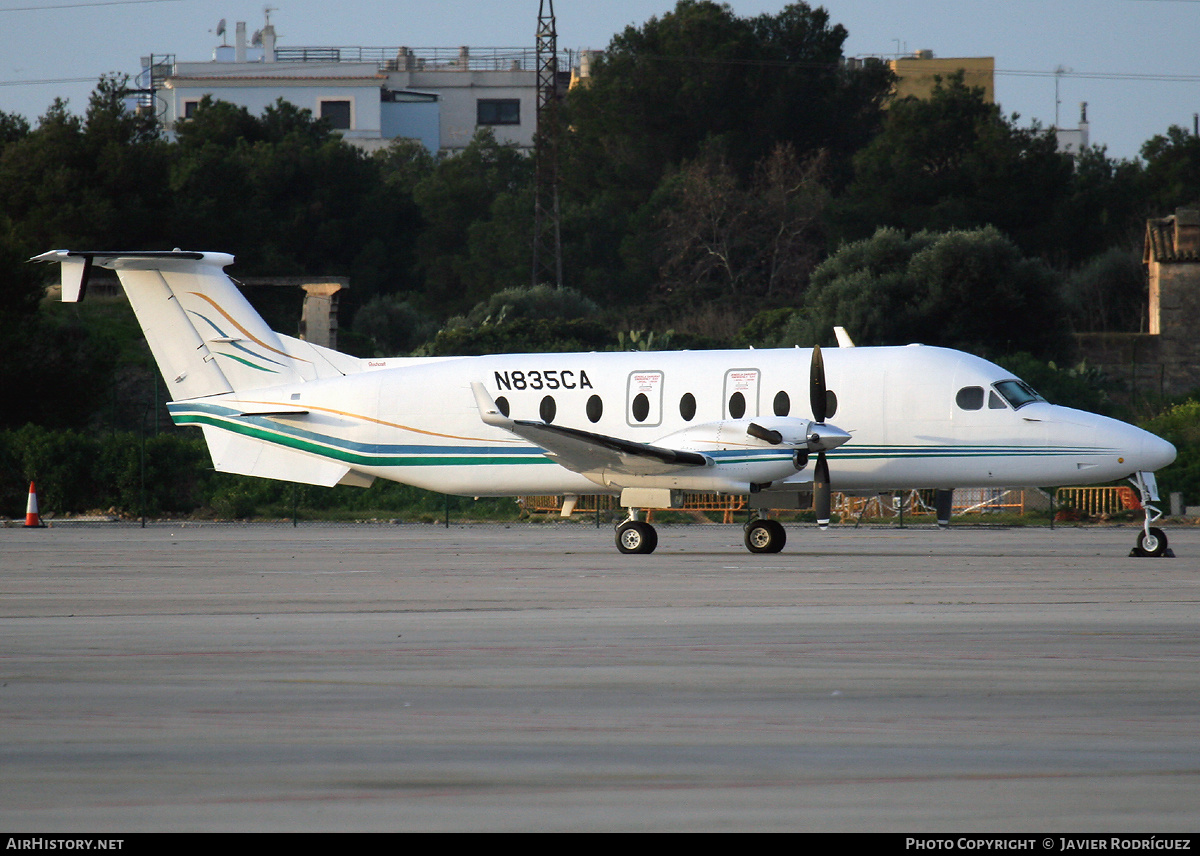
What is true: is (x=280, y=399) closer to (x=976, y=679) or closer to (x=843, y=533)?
(x=843, y=533)

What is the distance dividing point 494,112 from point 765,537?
92.0 metres

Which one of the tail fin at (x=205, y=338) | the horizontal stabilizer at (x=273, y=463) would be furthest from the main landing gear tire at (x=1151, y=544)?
the tail fin at (x=205, y=338)

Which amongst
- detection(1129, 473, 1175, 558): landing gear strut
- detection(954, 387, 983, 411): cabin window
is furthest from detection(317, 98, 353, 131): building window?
detection(1129, 473, 1175, 558): landing gear strut

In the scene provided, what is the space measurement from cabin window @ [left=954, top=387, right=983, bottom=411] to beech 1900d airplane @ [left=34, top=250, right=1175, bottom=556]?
0.03 metres

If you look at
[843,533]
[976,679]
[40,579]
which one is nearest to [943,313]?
[843,533]

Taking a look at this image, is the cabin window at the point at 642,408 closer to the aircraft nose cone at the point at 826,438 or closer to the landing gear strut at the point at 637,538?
the landing gear strut at the point at 637,538

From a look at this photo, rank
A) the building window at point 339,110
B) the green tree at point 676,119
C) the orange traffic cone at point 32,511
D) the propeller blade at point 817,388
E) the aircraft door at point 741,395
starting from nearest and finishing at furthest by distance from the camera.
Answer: the propeller blade at point 817,388
the aircraft door at point 741,395
the orange traffic cone at point 32,511
the green tree at point 676,119
the building window at point 339,110

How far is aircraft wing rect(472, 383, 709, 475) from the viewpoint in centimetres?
1983

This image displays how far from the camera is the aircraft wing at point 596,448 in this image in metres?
19.8

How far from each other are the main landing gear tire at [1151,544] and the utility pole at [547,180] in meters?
45.8

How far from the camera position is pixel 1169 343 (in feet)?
143

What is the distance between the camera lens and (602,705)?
7.36 meters

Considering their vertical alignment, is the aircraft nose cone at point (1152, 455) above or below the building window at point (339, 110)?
below

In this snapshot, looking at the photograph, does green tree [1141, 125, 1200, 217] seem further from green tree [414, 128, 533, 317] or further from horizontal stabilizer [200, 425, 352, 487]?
horizontal stabilizer [200, 425, 352, 487]
